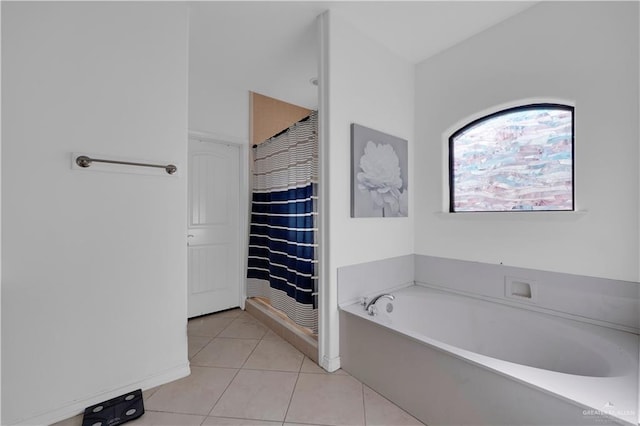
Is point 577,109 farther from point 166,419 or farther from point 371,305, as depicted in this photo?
point 166,419

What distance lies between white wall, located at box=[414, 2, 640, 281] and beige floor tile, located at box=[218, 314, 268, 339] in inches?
69.8

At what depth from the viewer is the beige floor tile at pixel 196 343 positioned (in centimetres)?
214

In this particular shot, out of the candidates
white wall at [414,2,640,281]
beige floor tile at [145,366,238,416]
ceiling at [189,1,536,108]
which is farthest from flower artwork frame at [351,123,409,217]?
beige floor tile at [145,366,238,416]

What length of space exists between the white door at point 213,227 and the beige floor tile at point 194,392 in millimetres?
1103

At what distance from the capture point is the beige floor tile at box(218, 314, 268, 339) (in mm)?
2449

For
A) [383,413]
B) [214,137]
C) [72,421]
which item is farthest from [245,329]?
[214,137]

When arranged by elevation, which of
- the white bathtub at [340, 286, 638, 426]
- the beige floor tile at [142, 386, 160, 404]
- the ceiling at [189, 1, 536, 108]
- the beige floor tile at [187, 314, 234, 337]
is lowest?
the beige floor tile at [187, 314, 234, 337]

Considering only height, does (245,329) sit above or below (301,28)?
below

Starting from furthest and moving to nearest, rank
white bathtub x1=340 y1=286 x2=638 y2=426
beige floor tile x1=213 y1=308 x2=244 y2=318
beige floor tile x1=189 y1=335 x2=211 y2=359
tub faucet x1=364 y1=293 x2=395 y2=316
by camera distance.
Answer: beige floor tile x1=213 y1=308 x2=244 y2=318, beige floor tile x1=189 y1=335 x2=211 y2=359, tub faucet x1=364 y1=293 x2=395 y2=316, white bathtub x1=340 y1=286 x2=638 y2=426

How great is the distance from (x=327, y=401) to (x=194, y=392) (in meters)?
0.80

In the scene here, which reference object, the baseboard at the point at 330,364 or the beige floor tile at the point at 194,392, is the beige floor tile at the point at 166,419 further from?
the baseboard at the point at 330,364

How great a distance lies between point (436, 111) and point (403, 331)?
1827 millimetres

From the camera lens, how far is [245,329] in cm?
259

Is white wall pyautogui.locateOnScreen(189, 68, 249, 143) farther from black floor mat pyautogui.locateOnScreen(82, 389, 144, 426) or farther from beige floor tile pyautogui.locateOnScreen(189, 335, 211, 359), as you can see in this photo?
black floor mat pyautogui.locateOnScreen(82, 389, 144, 426)
